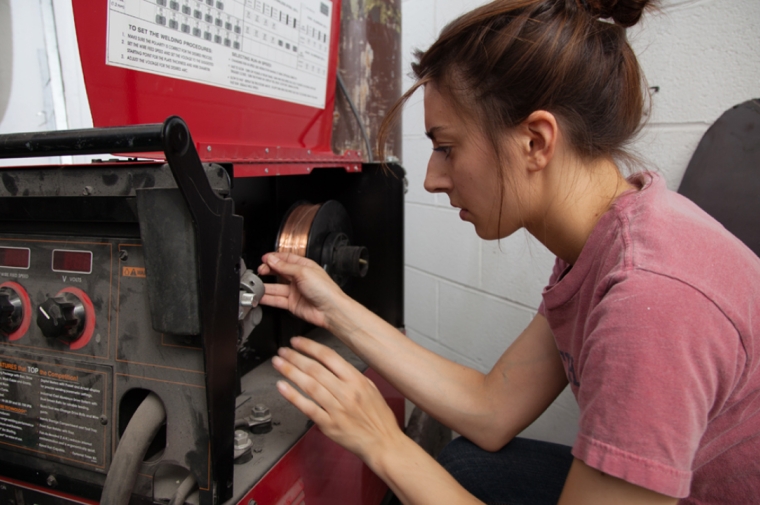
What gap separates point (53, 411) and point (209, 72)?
46cm

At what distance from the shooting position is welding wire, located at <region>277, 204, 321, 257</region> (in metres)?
A: 0.82

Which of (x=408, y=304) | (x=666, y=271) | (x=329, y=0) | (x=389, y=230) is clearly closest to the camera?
(x=666, y=271)

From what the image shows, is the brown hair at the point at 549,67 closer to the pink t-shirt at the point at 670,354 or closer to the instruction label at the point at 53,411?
the pink t-shirt at the point at 670,354

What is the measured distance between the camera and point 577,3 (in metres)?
0.60

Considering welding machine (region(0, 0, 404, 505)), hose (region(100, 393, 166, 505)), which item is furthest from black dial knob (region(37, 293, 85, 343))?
hose (region(100, 393, 166, 505))

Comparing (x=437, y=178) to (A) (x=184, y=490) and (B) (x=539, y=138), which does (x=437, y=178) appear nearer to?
(B) (x=539, y=138)

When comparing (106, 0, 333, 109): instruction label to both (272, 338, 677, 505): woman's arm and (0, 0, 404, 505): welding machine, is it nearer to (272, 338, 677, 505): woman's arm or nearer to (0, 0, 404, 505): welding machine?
(0, 0, 404, 505): welding machine

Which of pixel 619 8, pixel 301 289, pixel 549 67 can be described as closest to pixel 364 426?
pixel 301 289

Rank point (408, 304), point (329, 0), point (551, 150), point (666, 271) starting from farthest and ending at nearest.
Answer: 1. point (408, 304)
2. point (329, 0)
3. point (551, 150)
4. point (666, 271)

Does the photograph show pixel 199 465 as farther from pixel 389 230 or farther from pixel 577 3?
pixel 577 3

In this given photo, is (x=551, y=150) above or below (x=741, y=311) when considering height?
above

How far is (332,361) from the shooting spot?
66 centimetres

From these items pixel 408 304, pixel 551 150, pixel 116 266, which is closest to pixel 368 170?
pixel 551 150

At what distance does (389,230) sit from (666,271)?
1.87 ft
